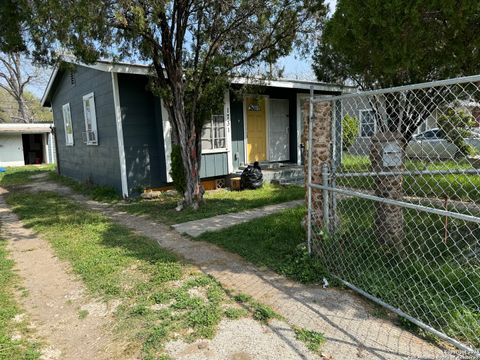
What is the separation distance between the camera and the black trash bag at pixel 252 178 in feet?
30.9

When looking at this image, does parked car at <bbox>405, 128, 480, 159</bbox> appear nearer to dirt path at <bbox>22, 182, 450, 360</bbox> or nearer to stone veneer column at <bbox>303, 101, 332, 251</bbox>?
stone veneer column at <bbox>303, 101, 332, 251</bbox>

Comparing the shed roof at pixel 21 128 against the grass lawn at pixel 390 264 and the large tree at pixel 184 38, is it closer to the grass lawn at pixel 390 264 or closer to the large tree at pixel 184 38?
the large tree at pixel 184 38

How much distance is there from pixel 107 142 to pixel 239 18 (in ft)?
16.7

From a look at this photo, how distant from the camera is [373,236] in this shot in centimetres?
452

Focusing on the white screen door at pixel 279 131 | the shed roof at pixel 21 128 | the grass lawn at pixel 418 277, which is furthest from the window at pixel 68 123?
the grass lawn at pixel 418 277

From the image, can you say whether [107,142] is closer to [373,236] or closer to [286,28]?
[286,28]

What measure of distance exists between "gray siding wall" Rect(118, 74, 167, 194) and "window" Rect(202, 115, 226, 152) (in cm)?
127

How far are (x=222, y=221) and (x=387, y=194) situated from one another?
294 centimetres

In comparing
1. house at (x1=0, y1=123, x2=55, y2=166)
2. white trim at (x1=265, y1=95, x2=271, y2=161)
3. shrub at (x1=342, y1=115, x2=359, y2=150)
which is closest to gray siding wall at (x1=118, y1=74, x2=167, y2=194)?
white trim at (x1=265, y1=95, x2=271, y2=161)

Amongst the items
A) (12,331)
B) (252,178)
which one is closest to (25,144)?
A: (252,178)

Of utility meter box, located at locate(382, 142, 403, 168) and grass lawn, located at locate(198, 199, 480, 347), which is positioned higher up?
utility meter box, located at locate(382, 142, 403, 168)

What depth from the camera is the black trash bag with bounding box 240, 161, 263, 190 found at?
371 inches

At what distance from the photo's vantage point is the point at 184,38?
7.00m

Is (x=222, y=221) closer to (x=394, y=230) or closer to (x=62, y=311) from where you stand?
(x=394, y=230)
